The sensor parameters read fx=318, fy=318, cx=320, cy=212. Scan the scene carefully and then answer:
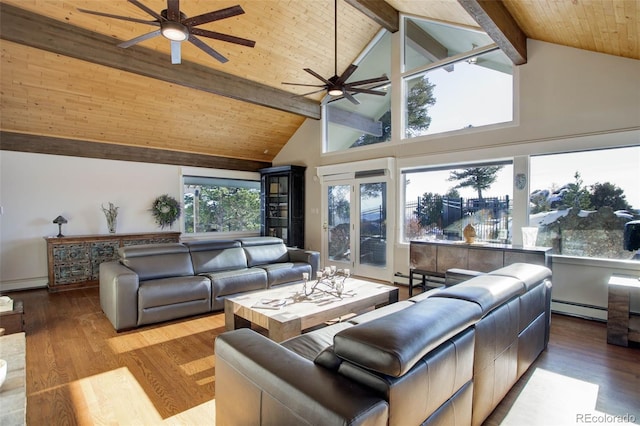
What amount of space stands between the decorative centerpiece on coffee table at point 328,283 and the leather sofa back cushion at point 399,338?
66.3 inches

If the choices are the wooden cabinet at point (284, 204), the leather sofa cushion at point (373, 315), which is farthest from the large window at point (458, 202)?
the leather sofa cushion at point (373, 315)

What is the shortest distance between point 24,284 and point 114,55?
13.2 ft

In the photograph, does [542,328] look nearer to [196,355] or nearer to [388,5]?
[196,355]

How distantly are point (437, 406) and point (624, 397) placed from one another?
190cm

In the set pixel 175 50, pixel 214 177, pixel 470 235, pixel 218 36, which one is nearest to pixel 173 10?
pixel 218 36

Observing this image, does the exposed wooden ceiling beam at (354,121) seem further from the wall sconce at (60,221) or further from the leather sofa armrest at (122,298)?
the wall sconce at (60,221)

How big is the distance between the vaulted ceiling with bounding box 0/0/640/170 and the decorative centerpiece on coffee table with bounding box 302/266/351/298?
9.40ft

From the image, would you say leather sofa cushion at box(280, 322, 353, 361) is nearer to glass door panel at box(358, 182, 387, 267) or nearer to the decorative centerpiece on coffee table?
the decorative centerpiece on coffee table

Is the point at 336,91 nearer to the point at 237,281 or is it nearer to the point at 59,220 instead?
the point at 237,281

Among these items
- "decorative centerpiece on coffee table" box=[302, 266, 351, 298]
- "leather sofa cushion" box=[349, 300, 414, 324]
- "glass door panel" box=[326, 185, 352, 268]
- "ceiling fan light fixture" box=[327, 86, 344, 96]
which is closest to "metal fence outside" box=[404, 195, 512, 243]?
"glass door panel" box=[326, 185, 352, 268]

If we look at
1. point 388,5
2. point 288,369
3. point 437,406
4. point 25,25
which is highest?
point 388,5

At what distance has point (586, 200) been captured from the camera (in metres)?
3.85

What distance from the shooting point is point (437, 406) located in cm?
138

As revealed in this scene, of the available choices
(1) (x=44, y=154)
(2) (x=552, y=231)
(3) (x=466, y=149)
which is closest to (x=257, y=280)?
(3) (x=466, y=149)
